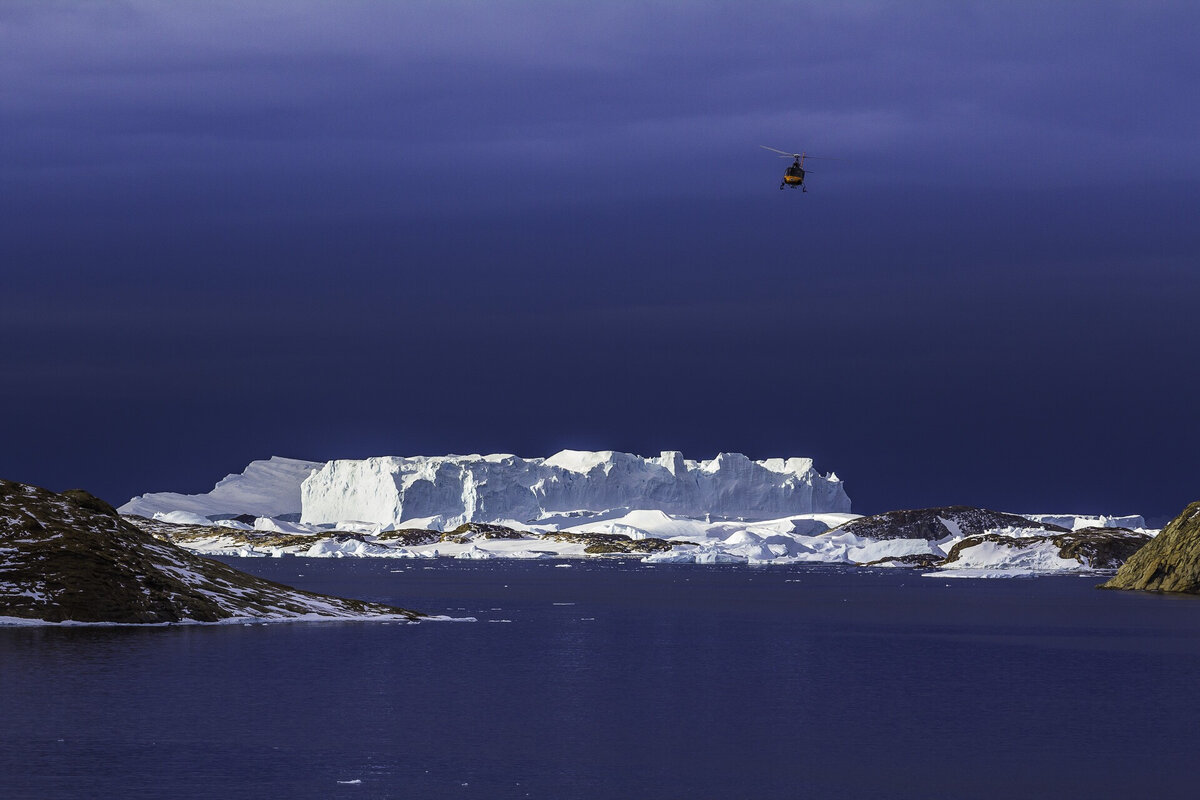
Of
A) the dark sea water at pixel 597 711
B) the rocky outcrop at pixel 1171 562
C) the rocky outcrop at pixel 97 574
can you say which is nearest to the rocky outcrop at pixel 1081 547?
the rocky outcrop at pixel 1171 562

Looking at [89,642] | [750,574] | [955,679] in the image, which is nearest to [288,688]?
[89,642]

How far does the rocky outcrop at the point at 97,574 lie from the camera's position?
52156 millimetres

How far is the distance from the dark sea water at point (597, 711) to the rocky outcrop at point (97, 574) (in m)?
2.54

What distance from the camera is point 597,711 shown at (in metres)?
33.0

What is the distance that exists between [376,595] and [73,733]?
63096 mm

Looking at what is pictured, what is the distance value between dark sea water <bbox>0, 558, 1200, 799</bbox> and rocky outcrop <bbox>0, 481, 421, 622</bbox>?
8.33ft

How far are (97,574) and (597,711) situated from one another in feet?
90.4

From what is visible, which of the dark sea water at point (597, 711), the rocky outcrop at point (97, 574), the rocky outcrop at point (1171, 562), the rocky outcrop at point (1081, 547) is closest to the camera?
the dark sea water at point (597, 711)

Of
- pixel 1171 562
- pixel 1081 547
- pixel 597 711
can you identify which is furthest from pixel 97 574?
pixel 1081 547

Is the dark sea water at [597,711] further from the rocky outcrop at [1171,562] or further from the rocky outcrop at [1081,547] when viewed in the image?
the rocky outcrop at [1081,547]

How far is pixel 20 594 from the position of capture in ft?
170

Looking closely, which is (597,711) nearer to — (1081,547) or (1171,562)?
(1171,562)

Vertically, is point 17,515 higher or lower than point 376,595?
higher

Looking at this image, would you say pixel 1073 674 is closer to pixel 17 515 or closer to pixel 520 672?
pixel 520 672
